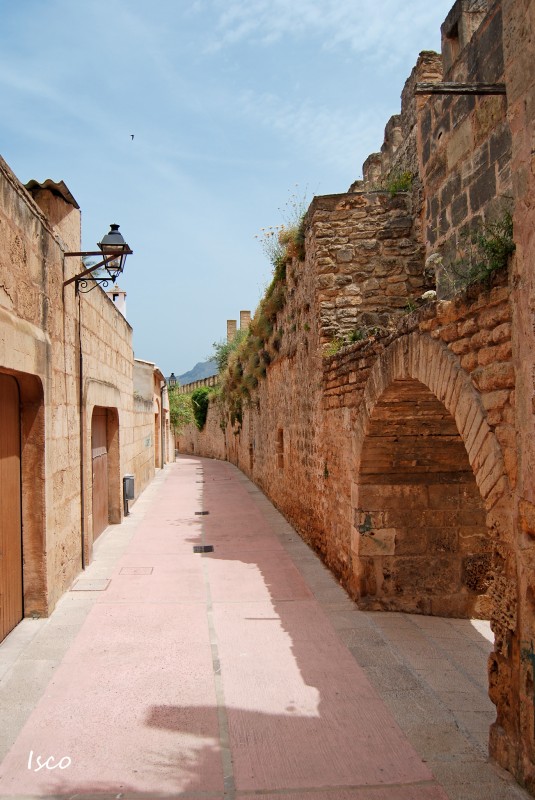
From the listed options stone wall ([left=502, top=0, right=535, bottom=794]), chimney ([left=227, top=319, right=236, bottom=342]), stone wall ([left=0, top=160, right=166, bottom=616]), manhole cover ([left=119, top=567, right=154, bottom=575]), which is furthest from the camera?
chimney ([left=227, top=319, right=236, bottom=342])

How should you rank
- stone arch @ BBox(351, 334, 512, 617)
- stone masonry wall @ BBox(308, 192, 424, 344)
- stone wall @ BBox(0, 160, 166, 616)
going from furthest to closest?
stone masonry wall @ BBox(308, 192, 424, 344)
stone arch @ BBox(351, 334, 512, 617)
stone wall @ BBox(0, 160, 166, 616)

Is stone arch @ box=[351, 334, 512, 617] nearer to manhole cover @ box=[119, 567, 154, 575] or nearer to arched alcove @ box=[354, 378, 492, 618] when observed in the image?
arched alcove @ box=[354, 378, 492, 618]

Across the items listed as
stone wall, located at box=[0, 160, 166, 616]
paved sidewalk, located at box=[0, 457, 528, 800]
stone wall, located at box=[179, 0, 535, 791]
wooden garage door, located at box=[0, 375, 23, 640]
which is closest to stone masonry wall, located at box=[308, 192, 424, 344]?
stone wall, located at box=[179, 0, 535, 791]

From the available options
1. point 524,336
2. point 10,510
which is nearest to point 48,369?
point 10,510

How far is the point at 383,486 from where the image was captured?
5613 millimetres

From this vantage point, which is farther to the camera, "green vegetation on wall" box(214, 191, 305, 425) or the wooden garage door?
"green vegetation on wall" box(214, 191, 305, 425)

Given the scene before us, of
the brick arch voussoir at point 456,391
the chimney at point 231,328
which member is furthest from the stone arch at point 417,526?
the chimney at point 231,328

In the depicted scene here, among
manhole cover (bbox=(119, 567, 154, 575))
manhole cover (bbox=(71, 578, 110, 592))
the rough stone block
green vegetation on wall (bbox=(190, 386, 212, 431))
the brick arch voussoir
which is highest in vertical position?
green vegetation on wall (bbox=(190, 386, 212, 431))

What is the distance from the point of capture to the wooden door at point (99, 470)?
27.9 ft

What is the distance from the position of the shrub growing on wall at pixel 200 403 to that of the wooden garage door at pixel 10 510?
81.2 feet

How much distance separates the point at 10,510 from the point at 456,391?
356 cm

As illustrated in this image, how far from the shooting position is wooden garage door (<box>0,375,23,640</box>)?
15.1 feet

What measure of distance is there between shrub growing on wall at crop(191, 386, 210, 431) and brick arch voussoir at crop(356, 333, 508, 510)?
25530 millimetres

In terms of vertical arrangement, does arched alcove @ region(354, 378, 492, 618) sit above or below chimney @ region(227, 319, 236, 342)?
below
